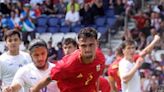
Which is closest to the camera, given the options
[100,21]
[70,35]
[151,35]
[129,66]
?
[129,66]

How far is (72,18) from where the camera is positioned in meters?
20.7

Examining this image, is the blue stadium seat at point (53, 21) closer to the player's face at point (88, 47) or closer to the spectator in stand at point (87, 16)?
the spectator in stand at point (87, 16)

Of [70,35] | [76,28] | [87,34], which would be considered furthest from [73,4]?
[87,34]

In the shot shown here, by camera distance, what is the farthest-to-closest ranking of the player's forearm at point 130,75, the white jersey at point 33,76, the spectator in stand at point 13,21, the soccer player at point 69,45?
the spectator in stand at point 13,21 → the player's forearm at point 130,75 → the soccer player at point 69,45 → the white jersey at point 33,76

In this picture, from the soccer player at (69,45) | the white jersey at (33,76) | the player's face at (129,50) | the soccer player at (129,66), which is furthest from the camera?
the player's face at (129,50)

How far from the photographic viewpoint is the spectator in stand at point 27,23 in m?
20.7

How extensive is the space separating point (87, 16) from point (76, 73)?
13.7 meters

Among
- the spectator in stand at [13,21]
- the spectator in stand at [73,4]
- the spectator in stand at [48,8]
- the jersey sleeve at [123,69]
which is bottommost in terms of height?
the spectator in stand at [13,21]

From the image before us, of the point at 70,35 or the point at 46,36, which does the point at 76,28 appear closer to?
the point at 70,35

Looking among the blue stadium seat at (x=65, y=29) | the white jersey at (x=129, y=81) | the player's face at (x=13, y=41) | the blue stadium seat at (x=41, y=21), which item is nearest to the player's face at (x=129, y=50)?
the white jersey at (x=129, y=81)

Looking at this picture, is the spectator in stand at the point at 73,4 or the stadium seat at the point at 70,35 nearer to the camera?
the stadium seat at the point at 70,35

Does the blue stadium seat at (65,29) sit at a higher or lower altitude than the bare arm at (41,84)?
lower

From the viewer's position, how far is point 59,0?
73.2 ft

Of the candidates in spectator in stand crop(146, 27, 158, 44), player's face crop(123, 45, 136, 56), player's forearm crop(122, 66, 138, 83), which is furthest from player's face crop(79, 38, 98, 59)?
spectator in stand crop(146, 27, 158, 44)
